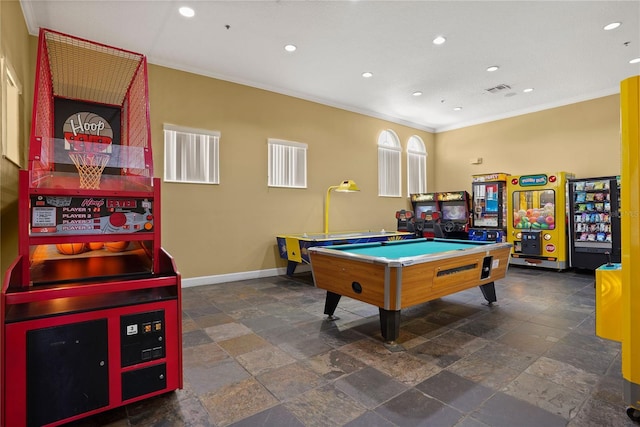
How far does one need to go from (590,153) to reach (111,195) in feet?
25.1

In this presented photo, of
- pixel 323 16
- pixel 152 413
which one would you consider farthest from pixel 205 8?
pixel 152 413

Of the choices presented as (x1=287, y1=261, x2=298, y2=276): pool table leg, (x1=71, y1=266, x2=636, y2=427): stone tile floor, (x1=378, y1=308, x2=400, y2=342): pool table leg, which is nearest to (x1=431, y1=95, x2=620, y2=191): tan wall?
(x1=71, y1=266, x2=636, y2=427): stone tile floor

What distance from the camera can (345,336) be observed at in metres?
2.84

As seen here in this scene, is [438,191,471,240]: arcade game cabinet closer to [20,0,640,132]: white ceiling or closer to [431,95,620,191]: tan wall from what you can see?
[431,95,620,191]: tan wall

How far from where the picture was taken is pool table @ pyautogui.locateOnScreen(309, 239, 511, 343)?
2523mm

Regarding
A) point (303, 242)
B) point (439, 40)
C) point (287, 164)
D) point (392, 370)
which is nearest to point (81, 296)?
point (392, 370)

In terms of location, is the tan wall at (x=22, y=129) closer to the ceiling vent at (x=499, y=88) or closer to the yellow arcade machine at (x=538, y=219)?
the ceiling vent at (x=499, y=88)

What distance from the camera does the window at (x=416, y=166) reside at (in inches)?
311

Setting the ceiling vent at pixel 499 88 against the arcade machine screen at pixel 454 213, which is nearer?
the ceiling vent at pixel 499 88

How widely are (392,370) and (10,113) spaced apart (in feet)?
13.0

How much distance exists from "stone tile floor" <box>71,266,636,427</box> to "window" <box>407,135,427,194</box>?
15.0ft

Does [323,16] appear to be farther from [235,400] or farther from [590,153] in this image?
[590,153]

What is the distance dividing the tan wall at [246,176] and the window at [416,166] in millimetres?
1629

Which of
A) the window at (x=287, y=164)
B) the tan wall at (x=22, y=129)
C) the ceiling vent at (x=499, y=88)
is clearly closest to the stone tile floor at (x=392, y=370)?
the tan wall at (x=22, y=129)
